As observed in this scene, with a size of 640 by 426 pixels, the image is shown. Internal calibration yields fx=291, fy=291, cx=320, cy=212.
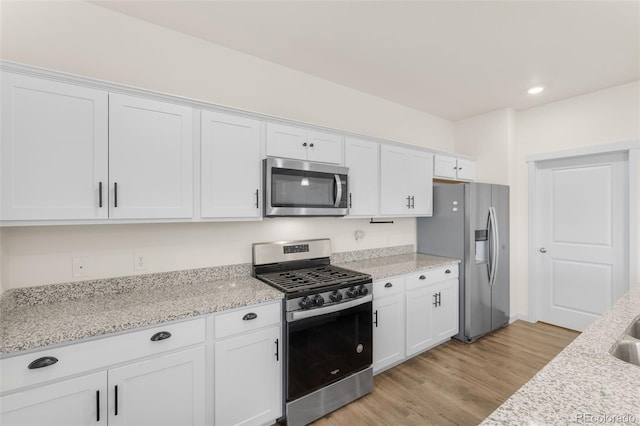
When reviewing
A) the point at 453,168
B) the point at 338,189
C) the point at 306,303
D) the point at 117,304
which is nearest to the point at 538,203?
the point at 453,168

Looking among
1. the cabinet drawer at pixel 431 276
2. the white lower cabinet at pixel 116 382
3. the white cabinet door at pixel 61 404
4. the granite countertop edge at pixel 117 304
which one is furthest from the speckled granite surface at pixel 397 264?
the white cabinet door at pixel 61 404

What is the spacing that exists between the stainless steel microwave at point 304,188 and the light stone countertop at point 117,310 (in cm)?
65

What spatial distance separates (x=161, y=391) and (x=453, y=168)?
148 inches

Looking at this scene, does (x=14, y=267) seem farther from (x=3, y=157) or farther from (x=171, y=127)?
(x=171, y=127)

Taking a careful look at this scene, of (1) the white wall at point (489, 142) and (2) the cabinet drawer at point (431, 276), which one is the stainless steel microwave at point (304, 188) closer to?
(2) the cabinet drawer at point (431, 276)

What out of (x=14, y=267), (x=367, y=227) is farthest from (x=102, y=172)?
(x=367, y=227)

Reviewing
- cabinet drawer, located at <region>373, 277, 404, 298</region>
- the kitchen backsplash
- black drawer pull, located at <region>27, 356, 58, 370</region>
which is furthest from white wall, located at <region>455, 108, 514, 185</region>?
black drawer pull, located at <region>27, 356, 58, 370</region>

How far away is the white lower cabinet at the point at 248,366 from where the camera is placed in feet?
5.83

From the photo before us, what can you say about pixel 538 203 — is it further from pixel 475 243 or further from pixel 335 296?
pixel 335 296

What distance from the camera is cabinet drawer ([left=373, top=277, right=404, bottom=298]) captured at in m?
2.55

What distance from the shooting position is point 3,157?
1.45 m

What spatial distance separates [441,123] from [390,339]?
10.5 feet

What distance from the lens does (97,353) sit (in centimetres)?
142

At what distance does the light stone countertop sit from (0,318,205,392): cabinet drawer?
0.05 m
